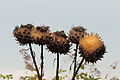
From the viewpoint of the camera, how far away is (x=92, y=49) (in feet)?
36.4

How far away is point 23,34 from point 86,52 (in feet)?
9.68

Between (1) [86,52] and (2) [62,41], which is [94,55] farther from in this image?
(2) [62,41]

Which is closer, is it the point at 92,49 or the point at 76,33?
the point at 92,49

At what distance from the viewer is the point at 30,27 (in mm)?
13352

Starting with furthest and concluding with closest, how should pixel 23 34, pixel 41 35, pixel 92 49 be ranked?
1. pixel 23 34
2. pixel 41 35
3. pixel 92 49

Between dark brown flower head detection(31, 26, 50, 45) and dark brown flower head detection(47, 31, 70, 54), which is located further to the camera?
dark brown flower head detection(31, 26, 50, 45)

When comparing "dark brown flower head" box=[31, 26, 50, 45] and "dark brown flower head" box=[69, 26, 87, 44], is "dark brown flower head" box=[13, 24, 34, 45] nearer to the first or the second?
"dark brown flower head" box=[31, 26, 50, 45]

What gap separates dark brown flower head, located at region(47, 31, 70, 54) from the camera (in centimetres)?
1241

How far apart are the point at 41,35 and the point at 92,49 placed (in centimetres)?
244

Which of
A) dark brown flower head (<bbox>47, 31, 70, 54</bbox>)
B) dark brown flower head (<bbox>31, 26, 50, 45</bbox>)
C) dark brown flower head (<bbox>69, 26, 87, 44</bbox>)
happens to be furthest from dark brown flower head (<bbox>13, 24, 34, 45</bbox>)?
dark brown flower head (<bbox>69, 26, 87, 44</bbox>)

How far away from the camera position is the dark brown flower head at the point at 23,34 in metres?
13.2

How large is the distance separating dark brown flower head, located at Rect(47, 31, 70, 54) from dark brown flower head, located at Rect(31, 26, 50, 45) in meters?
0.29

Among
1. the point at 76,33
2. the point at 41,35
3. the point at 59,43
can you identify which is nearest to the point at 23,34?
the point at 41,35

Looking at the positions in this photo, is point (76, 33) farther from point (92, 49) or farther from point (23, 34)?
point (23, 34)
